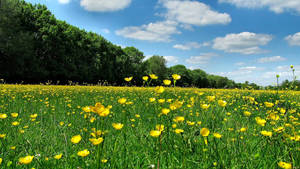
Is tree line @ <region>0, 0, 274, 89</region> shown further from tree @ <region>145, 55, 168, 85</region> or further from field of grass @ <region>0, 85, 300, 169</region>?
tree @ <region>145, 55, 168, 85</region>

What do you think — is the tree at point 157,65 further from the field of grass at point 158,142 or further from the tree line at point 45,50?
the field of grass at point 158,142

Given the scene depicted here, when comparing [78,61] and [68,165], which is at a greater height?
[78,61]

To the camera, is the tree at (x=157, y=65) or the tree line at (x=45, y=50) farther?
the tree at (x=157, y=65)

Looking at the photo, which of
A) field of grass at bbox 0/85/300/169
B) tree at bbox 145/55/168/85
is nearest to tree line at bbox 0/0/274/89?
field of grass at bbox 0/85/300/169

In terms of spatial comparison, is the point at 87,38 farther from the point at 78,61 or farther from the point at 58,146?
the point at 58,146

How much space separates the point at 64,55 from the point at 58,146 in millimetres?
28894

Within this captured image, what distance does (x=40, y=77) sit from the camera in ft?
81.5

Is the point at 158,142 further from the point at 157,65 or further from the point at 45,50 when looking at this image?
the point at 157,65

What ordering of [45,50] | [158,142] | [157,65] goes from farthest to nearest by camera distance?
[157,65] < [45,50] < [158,142]

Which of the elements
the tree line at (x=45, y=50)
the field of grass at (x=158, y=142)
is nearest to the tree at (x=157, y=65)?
the tree line at (x=45, y=50)

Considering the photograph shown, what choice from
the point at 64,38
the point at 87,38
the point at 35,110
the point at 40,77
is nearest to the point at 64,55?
the point at 64,38

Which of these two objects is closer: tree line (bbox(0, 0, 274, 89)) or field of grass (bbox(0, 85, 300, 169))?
field of grass (bbox(0, 85, 300, 169))

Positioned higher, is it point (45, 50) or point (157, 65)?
point (157, 65)

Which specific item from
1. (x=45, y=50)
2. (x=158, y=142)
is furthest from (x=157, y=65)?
(x=158, y=142)
